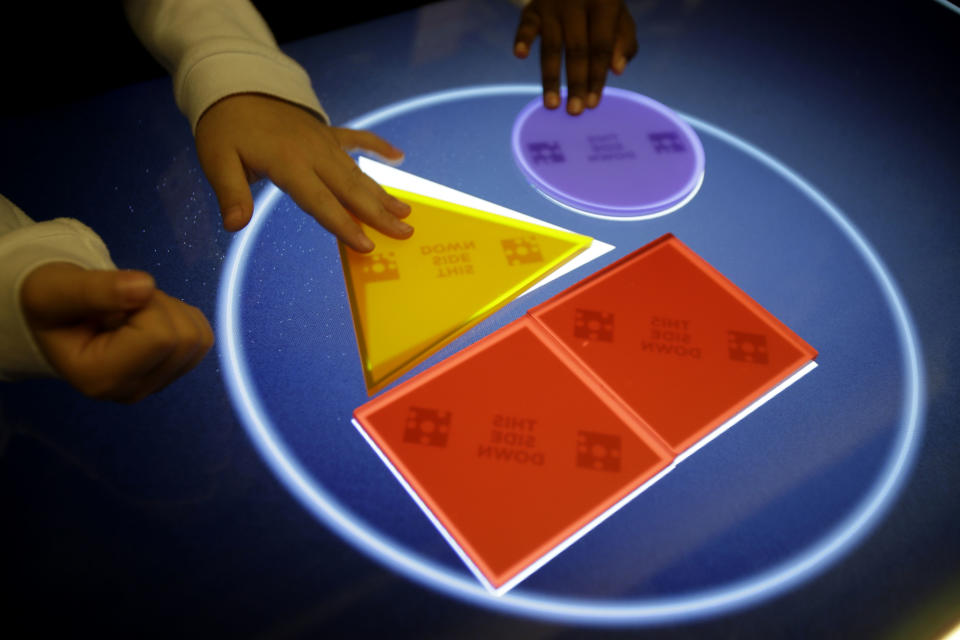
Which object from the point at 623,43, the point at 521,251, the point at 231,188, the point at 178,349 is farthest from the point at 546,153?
the point at 178,349

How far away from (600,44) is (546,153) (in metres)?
0.26

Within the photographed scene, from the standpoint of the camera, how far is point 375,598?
1.56 ft

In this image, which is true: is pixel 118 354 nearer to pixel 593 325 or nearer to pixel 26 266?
pixel 26 266

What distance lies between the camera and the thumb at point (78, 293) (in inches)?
17.4

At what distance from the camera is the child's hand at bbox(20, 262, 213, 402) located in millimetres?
449

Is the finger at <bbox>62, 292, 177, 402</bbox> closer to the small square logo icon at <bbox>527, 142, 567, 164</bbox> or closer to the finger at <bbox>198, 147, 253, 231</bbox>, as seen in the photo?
the finger at <bbox>198, 147, 253, 231</bbox>

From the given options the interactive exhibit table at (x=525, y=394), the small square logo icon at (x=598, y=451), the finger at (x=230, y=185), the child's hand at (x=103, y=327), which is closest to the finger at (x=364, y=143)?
the interactive exhibit table at (x=525, y=394)

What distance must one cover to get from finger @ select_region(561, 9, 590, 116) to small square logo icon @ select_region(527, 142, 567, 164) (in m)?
0.08

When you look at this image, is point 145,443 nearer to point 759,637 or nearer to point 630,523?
point 630,523

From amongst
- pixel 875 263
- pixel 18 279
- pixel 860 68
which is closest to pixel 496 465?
pixel 18 279

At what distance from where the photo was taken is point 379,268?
2.24ft

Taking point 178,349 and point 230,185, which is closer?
point 178,349

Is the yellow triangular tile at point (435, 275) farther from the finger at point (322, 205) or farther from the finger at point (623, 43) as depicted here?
the finger at point (623, 43)

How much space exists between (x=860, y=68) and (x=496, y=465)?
101 centimetres
